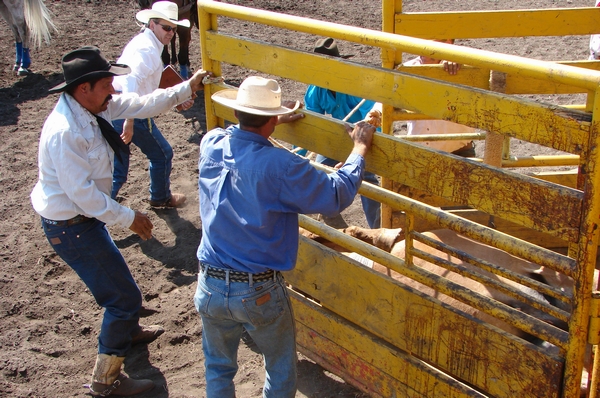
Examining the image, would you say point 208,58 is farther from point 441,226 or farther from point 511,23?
point 511,23

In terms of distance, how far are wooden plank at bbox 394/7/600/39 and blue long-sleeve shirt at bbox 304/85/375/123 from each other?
1286 mm

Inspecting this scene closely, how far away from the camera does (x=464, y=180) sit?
267 centimetres

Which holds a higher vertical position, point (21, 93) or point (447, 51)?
point (447, 51)

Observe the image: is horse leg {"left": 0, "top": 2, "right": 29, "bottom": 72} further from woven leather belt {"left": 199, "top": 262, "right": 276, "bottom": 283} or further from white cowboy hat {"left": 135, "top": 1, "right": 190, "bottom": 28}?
woven leather belt {"left": 199, "top": 262, "right": 276, "bottom": 283}

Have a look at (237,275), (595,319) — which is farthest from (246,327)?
(595,319)

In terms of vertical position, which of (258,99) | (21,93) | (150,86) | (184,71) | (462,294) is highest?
(258,99)

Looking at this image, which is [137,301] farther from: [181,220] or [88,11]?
[88,11]

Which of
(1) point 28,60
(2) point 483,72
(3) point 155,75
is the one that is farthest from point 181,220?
(1) point 28,60

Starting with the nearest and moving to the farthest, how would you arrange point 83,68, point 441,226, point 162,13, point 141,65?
point 441,226, point 83,68, point 141,65, point 162,13

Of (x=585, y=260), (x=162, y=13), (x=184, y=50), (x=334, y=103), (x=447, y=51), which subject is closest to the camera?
(x=585, y=260)

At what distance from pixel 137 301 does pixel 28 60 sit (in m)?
7.28

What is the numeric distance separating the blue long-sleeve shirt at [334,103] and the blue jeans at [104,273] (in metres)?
2.27

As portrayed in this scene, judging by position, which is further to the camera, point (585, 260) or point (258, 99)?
point (258, 99)

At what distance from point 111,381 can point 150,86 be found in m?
2.85
